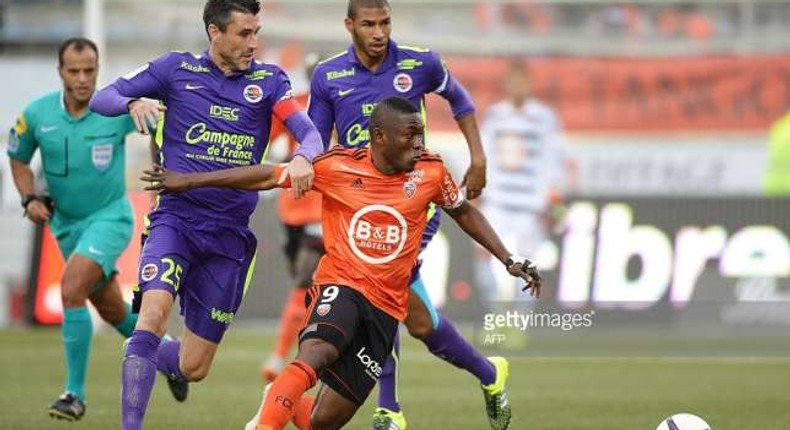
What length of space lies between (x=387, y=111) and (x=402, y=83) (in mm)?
1360

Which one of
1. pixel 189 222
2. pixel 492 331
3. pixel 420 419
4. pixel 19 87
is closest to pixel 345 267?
pixel 189 222

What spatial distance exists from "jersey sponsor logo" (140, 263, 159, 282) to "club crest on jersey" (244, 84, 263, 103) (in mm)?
1031

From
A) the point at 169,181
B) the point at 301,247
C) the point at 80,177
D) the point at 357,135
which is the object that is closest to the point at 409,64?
the point at 357,135

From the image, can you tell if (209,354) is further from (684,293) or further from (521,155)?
(521,155)

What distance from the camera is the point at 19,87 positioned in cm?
2328

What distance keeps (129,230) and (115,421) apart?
1407mm

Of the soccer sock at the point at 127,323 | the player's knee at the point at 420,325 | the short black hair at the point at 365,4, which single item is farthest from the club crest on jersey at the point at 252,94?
the soccer sock at the point at 127,323

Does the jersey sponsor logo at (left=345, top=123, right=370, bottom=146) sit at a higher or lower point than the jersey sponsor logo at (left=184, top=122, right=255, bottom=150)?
higher

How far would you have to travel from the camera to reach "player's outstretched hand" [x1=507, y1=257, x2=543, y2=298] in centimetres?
838

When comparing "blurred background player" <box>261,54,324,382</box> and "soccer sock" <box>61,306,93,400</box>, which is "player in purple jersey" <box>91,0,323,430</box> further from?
"blurred background player" <box>261,54,324,382</box>

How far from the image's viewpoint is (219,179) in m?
8.28

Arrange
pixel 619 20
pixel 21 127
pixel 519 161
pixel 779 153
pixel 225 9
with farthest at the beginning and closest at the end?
pixel 619 20, pixel 779 153, pixel 519 161, pixel 21 127, pixel 225 9

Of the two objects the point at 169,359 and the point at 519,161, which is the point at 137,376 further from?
the point at 519,161

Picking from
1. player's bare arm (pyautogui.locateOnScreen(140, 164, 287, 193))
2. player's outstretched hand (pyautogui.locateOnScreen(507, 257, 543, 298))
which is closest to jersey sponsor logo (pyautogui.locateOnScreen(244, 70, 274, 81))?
player's bare arm (pyautogui.locateOnScreen(140, 164, 287, 193))
